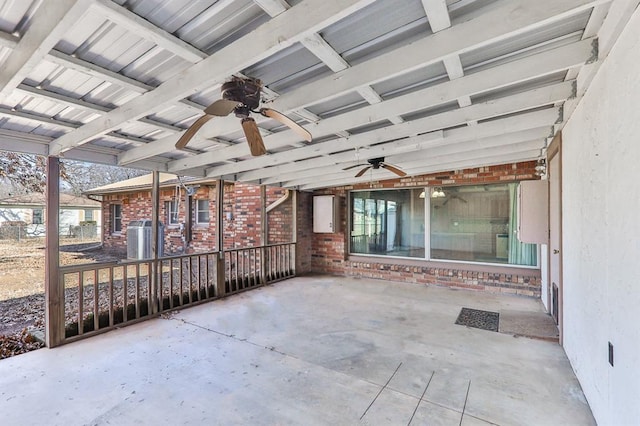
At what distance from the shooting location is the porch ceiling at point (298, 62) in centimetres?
155

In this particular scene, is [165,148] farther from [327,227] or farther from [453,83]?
[327,227]

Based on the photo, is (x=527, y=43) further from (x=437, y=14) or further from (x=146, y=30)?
(x=146, y=30)

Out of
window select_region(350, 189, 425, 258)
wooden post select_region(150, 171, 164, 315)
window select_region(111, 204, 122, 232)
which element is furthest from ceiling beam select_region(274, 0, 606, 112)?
window select_region(111, 204, 122, 232)

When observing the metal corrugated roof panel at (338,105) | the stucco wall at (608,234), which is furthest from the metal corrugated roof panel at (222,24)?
the stucco wall at (608,234)

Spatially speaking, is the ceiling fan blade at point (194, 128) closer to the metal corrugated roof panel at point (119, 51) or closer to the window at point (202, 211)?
the metal corrugated roof panel at point (119, 51)

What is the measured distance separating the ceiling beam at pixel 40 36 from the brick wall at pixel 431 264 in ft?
19.7

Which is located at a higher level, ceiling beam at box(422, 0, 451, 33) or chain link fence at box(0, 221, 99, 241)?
ceiling beam at box(422, 0, 451, 33)

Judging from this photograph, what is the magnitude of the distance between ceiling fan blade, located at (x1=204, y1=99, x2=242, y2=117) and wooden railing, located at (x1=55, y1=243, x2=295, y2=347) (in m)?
3.04

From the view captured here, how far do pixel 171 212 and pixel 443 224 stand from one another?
25.6ft

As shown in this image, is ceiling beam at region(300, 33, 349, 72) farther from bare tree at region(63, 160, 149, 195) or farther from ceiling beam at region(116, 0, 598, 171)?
bare tree at region(63, 160, 149, 195)

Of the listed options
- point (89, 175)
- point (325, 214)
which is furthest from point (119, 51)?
point (89, 175)

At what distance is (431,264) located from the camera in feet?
21.1

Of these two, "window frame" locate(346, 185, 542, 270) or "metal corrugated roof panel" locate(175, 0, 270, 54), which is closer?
"metal corrugated roof panel" locate(175, 0, 270, 54)

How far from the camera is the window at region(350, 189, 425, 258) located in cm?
672
